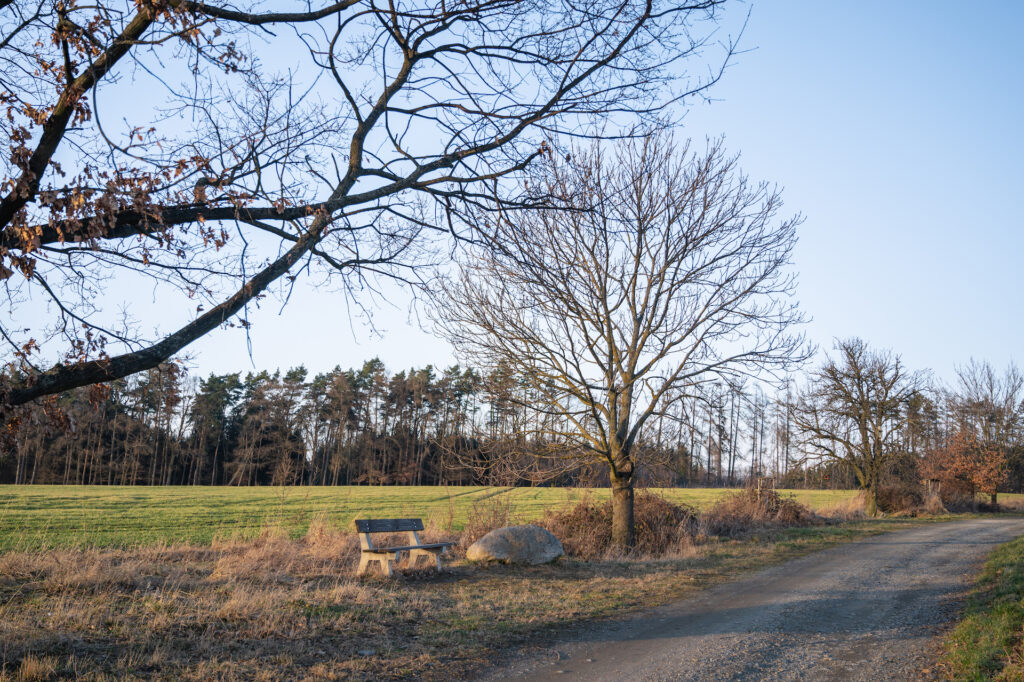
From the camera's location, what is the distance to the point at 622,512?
1460 centimetres

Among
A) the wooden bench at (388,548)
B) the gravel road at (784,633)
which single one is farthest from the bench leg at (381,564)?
the gravel road at (784,633)

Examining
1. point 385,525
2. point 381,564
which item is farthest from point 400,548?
point 385,525

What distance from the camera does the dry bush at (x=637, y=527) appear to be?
14016mm

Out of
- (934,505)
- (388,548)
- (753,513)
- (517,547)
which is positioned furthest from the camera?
(934,505)

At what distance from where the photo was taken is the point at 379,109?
5871mm

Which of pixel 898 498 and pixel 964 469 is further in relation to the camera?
pixel 964 469

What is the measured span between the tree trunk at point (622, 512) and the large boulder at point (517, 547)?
2.79m

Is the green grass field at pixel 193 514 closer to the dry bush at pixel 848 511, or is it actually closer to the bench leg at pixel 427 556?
the dry bush at pixel 848 511

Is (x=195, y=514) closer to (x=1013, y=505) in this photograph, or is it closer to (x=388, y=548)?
(x=388, y=548)

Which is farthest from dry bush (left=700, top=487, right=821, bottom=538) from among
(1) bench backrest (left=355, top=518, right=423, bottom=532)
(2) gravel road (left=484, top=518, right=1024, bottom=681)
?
(1) bench backrest (left=355, top=518, right=423, bottom=532)

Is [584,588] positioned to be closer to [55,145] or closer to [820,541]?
[55,145]

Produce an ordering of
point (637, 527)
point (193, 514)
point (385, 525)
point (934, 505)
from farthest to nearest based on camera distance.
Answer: point (934, 505) < point (193, 514) < point (637, 527) < point (385, 525)

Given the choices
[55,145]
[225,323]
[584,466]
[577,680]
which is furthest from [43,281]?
[584,466]

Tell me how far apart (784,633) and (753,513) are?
553 inches
